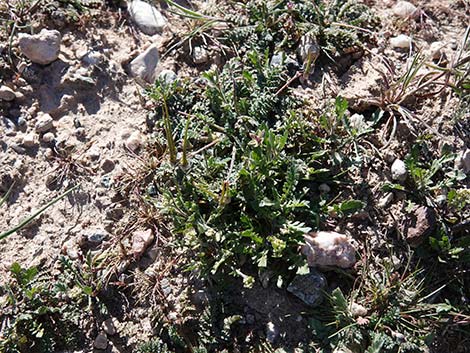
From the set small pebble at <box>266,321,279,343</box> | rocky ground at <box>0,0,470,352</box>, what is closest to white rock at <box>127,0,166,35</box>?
rocky ground at <box>0,0,470,352</box>

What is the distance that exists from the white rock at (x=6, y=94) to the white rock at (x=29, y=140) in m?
0.28

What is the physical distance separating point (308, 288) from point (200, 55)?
172cm

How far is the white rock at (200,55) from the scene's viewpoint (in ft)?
12.4

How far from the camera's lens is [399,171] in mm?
3369

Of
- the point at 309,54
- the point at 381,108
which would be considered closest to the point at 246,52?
the point at 309,54

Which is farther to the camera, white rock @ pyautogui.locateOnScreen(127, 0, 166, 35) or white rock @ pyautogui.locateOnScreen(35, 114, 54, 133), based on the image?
white rock @ pyautogui.locateOnScreen(127, 0, 166, 35)

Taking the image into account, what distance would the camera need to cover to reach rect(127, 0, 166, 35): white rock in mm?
A: 3901

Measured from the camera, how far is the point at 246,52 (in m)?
3.73

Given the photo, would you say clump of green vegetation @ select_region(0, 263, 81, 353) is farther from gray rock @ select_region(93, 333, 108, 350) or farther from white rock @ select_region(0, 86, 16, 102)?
white rock @ select_region(0, 86, 16, 102)

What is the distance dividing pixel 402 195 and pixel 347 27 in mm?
1229

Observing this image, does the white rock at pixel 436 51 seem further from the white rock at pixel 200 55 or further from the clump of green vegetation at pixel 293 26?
the white rock at pixel 200 55

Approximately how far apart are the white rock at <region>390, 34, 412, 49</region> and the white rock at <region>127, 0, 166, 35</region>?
1.61m

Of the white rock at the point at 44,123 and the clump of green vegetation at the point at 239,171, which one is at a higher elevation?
the white rock at the point at 44,123

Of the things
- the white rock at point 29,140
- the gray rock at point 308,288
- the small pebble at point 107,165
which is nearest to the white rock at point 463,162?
the gray rock at point 308,288
